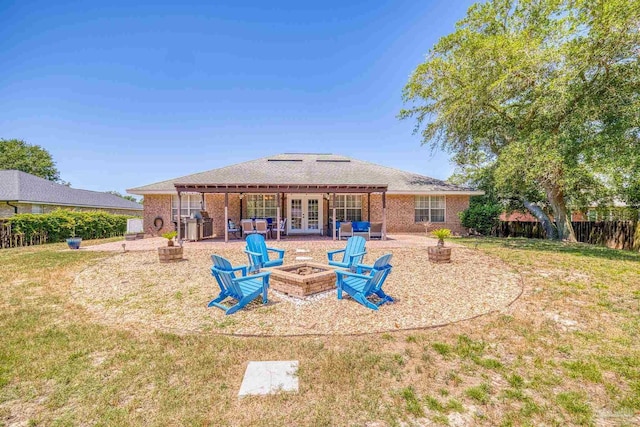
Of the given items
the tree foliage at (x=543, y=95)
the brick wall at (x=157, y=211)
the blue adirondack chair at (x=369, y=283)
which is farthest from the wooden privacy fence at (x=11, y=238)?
the tree foliage at (x=543, y=95)

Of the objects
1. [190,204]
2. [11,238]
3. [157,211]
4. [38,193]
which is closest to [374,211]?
[190,204]

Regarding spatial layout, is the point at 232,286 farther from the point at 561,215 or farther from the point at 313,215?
the point at 561,215

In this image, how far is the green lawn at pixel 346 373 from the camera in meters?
2.43

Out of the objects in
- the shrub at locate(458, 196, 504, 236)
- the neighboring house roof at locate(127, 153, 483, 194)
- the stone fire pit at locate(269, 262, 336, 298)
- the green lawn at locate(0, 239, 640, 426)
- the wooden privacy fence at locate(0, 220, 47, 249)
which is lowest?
the green lawn at locate(0, 239, 640, 426)

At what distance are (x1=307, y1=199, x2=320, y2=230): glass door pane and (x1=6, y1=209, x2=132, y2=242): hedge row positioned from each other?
1332cm

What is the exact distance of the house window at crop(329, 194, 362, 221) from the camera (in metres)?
17.0

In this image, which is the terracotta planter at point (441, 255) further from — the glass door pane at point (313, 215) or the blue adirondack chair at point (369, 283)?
the glass door pane at point (313, 215)

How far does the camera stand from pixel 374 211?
679 inches

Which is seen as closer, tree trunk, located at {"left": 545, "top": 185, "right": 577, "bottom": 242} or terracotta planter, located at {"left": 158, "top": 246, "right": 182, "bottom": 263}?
terracotta planter, located at {"left": 158, "top": 246, "right": 182, "bottom": 263}

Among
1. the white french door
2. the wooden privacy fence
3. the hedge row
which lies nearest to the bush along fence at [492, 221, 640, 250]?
the white french door

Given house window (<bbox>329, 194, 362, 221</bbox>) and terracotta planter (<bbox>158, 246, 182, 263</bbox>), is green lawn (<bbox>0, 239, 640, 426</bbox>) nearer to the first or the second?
terracotta planter (<bbox>158, 246, 182, 263</bbox>)

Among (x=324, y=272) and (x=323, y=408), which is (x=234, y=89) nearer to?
(x=324, y=272)

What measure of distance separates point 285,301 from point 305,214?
37.5 feet

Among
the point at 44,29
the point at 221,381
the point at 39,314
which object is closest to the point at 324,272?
the point at 221,381
